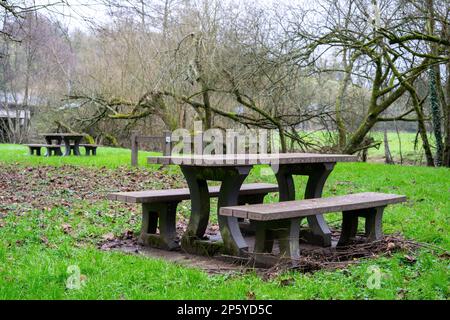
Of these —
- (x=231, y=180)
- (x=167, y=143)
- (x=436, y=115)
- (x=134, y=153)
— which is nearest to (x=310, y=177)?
(x=231, y=180)

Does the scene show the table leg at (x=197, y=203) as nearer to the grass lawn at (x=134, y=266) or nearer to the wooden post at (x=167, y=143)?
the grass lawn at (x=134, y=266)

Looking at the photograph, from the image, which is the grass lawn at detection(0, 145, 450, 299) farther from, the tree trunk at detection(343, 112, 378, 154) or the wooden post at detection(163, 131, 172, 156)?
the tree trunk at detection(343, 112, 378, 154)

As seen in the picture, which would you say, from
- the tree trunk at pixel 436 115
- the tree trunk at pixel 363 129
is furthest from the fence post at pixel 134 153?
the tree trunk at pixel 436 115

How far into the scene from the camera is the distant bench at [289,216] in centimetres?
517

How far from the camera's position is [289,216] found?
5172 mm

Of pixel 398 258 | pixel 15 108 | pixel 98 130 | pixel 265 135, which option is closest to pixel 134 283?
pixel 398 258

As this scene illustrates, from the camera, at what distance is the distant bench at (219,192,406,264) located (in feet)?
17.0

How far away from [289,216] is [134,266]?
4.75 feet

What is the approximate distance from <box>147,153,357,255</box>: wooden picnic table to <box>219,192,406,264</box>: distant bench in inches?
11.2

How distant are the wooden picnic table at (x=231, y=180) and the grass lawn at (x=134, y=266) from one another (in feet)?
2.63

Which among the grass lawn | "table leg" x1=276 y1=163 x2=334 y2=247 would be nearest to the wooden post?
the grass lawn

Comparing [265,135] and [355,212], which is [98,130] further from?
[355,212]

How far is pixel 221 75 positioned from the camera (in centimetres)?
1700
